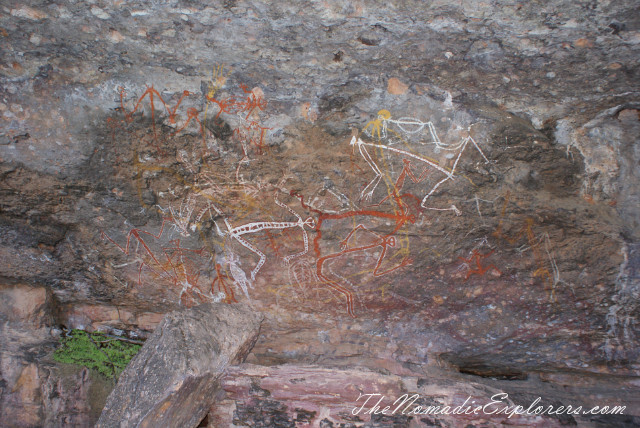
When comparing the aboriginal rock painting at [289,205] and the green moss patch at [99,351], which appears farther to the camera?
the green moss patch at [99,351]

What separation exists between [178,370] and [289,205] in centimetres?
114

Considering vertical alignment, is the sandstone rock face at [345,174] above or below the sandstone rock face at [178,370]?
above

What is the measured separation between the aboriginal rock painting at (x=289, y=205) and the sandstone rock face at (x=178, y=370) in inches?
14.0

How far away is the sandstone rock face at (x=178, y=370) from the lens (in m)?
2.40

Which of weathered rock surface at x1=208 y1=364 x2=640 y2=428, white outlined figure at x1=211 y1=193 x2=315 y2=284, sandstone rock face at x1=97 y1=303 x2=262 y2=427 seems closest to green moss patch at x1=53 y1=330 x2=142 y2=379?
sandstone rock face at x1=97 y1=303 x2=262 y2=427

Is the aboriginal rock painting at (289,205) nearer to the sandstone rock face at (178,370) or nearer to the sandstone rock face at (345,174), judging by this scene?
the sandstone rock face at (345,174)

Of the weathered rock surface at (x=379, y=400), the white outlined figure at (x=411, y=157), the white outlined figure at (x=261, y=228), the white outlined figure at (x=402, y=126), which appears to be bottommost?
the weathered rock surface at (x=379, y=400)

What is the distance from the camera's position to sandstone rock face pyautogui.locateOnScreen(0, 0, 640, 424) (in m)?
2.18

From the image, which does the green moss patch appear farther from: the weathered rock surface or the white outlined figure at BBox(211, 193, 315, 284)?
the white outlined figure at BBox(211, 193, 315, 284)

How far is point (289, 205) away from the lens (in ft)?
8.91

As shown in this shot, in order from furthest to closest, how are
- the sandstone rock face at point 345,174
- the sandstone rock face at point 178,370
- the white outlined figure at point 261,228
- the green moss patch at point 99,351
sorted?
the green moss patch at point 99,351 → the white outlined figure at point 261,228 → the sandstone rock face at point 178,370 → the sandstone rock face at point 345,174

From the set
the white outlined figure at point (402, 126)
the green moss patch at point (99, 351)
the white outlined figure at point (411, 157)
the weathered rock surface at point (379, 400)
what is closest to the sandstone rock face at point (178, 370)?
the weathered rock surface at point (379, 400)

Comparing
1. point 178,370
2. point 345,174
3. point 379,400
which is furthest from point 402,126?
point 178,370

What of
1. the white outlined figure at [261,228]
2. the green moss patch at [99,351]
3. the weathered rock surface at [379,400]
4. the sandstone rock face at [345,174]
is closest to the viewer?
the sandstone rock face at [345,174]
